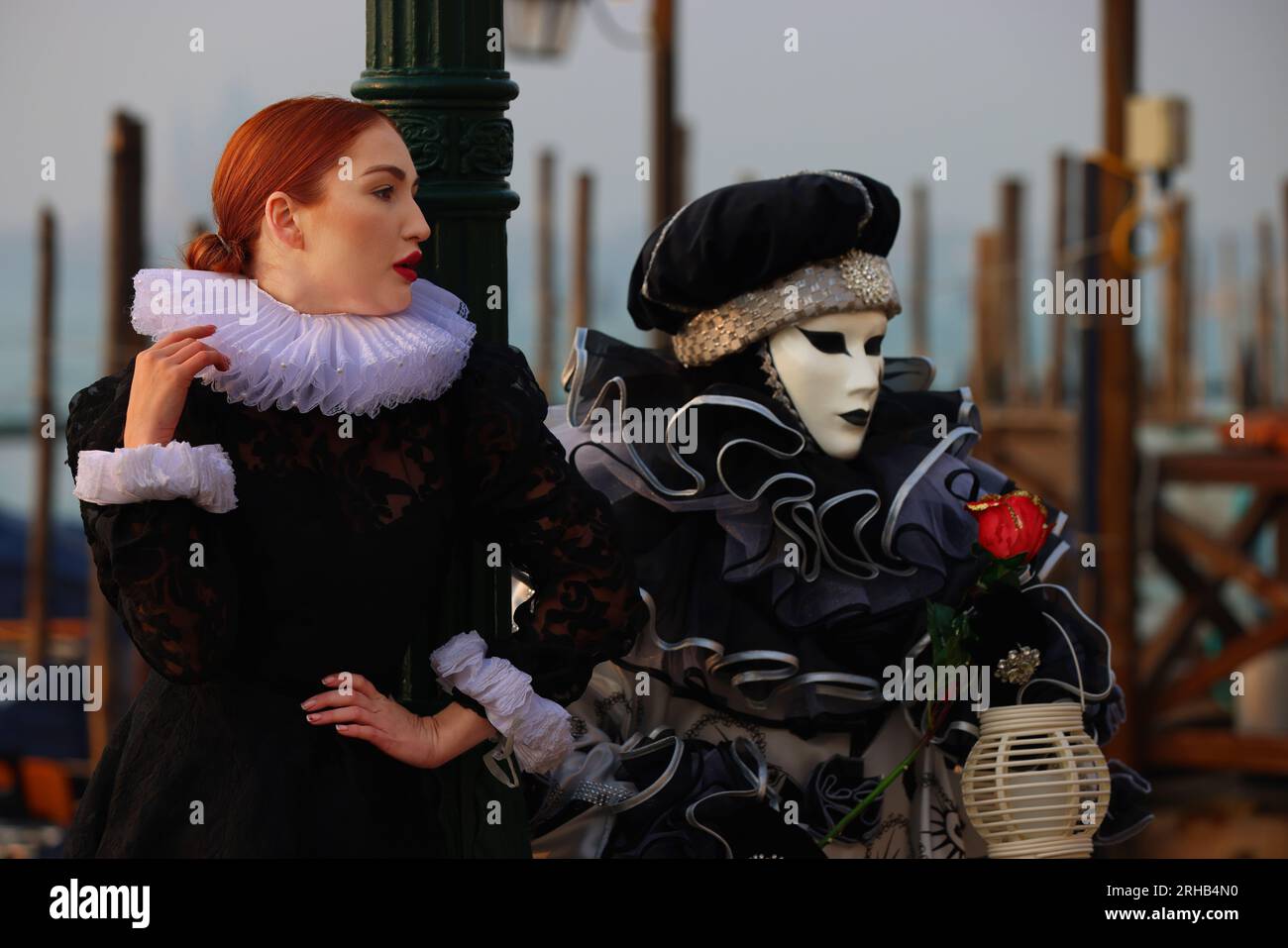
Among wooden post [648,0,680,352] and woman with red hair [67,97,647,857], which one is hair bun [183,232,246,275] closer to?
woman with red hair [67,97,647,857]

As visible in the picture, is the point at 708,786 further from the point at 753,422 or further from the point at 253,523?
the point at 253,523

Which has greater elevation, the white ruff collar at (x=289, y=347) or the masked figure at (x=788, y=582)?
the white ruff collar at (x=289, y=347)

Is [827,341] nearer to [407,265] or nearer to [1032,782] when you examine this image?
[1032,782]

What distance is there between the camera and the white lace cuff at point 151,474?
7.94ft

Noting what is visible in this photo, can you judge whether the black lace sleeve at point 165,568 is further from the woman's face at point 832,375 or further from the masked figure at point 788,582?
the woman's face at point 832,375

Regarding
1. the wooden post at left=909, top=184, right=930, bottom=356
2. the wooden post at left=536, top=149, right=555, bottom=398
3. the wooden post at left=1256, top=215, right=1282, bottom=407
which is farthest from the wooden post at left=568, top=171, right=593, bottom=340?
the wooden post at left=1256, top=215, right=1282, bottom=407

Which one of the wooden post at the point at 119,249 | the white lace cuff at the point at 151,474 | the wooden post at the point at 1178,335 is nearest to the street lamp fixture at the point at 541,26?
the wooden post at the point at 119,249

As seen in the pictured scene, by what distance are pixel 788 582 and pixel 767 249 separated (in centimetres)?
56

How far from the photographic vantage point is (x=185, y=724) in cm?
263

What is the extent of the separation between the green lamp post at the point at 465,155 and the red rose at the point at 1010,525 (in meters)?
0.83

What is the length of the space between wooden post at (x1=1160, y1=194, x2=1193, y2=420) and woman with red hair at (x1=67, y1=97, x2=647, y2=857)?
2791cm

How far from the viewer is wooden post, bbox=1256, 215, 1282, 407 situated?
39.4 meters
